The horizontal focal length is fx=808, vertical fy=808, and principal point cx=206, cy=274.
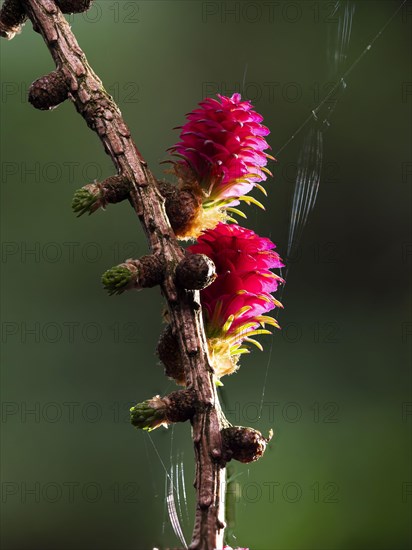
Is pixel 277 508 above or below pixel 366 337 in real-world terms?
below

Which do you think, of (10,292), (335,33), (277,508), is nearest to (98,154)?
(10,292)

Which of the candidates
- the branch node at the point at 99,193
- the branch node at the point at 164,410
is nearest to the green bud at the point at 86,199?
the branch node at the point at 99,193

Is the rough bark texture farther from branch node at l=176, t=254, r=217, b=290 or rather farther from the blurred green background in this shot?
the blurred green background

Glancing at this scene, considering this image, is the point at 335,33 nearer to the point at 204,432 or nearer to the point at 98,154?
the point at 98,154

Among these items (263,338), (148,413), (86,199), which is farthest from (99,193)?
(263,338)

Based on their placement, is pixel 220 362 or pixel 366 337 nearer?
pixel 220 362
